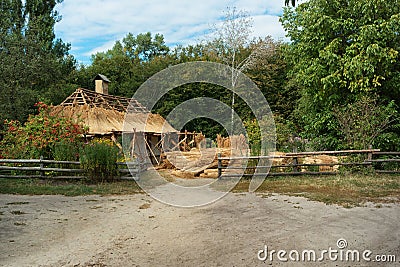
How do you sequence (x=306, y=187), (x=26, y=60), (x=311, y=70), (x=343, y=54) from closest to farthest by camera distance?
(x=306, y=187) < (x=343, y=54) < (x=311, y=70) < (x=26, y=60)

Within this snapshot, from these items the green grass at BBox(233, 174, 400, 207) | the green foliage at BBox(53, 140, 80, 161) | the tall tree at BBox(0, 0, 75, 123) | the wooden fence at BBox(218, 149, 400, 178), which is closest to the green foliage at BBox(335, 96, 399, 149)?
the wooden fence at BBox(218, 149, 400, 178)

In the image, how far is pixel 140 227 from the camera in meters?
6.42

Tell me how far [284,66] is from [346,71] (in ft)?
37.0

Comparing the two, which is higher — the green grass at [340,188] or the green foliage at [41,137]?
the green foliage at [41,137]

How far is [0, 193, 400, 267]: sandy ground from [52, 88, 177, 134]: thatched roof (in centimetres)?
778

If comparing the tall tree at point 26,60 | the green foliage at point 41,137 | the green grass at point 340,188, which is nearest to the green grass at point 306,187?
the green grass at point 340,188

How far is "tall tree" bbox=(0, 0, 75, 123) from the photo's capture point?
55.7 ft

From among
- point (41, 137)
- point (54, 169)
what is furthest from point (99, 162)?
point (41, 137)

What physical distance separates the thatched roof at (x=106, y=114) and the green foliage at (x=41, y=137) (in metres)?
1.60

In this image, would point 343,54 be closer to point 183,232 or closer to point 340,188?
point 340,188

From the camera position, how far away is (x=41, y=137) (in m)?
12.5

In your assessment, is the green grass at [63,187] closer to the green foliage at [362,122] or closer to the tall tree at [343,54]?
the green foliage at [362,122]

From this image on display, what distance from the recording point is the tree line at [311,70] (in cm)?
1424

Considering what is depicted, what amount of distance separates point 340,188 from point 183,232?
18.7 feet
